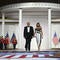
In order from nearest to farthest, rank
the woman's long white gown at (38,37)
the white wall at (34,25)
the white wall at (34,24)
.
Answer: the woman's long white gown at (38,37) < the white wall at (34,24) < the white wall at (34,25)

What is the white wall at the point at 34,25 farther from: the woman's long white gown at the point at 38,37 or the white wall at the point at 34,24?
the woman's long white gown at the point at 38,37

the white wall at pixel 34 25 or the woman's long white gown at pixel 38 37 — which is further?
the white wall at pixel 34 25

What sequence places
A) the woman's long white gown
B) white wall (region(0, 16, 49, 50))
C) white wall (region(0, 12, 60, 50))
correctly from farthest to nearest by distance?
white wall (region(0, 16, 49, 50))
white wall (region(0, 12, 60, 50))
the woman's long white gown

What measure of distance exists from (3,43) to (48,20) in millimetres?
5241

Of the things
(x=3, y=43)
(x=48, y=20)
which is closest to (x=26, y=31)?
(x=3, y=43)

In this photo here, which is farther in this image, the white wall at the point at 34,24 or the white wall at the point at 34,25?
the white wall at the point at 34,25

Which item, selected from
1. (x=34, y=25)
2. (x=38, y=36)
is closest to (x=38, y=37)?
(x=38, y=36)

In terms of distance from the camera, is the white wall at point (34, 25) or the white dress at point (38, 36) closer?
the white dress at point (38, 36)

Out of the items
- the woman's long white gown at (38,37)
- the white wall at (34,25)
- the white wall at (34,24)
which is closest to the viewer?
the woman's long white gown at (38,37)

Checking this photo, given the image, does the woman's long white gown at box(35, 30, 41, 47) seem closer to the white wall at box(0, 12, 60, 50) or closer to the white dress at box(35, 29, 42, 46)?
the white dress at box(35, 29, 42, 46)

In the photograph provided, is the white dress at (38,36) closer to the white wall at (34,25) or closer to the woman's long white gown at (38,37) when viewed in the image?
the woman's long white gown at (38,37)

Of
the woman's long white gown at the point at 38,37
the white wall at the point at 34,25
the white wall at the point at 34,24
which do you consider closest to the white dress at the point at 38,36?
the woman's long white gown at the point at 38,37

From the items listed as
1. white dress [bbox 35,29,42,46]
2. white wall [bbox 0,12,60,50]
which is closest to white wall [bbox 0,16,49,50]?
white wall [bbox 0,12,60,50]

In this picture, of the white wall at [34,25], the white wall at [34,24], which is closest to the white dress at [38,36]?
the white wall at [34,24]
